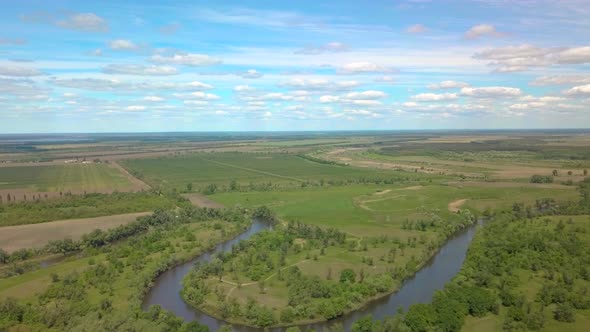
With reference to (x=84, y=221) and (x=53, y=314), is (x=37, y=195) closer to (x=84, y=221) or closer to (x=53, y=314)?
(x=84, y=221)

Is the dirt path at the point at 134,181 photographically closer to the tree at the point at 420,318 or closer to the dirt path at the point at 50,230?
the dirt path at the point at 50,230

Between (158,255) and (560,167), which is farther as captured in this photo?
(560,167)

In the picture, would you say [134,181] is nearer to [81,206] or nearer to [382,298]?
[81,206]

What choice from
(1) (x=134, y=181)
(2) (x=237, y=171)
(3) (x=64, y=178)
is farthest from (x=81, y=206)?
(2) (x=237, y=171)

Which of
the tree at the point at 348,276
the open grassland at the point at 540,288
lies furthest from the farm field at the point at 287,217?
the open grassland at the point at 540,288

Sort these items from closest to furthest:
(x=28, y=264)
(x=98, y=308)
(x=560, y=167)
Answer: (x=98, y=308), (x=28, y=264), (x=560, y=167)

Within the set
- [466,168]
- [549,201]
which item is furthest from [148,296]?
[466,168]

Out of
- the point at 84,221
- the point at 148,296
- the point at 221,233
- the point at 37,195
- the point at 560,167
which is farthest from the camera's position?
the point at 560,167
